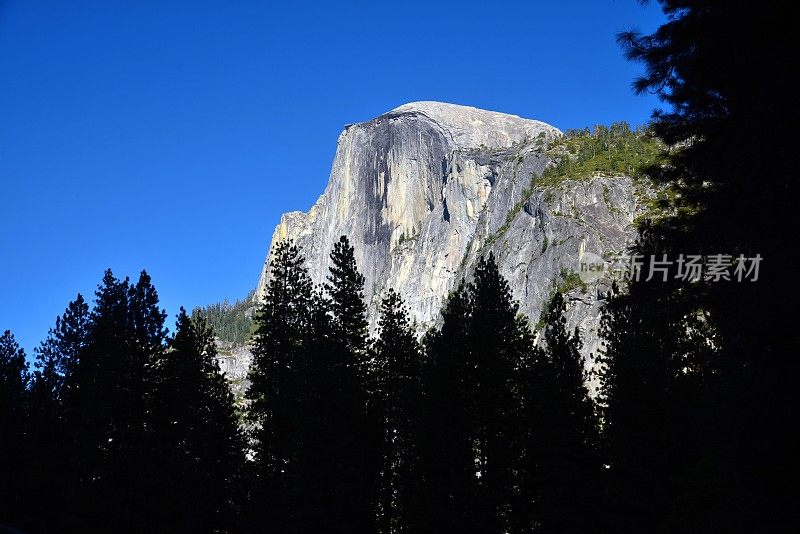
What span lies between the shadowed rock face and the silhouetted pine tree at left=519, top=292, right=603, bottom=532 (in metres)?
74.8

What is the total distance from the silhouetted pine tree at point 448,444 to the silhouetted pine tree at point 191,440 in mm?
8319

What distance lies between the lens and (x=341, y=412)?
24.3 meters

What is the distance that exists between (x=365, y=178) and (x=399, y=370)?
166317 millimetres

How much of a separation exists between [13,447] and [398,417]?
17.9m

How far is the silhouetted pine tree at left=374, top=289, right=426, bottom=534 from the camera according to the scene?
25.2 metres

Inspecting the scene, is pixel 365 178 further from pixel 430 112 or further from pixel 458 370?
pixel 458 370

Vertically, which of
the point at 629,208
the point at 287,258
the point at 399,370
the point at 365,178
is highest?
the point at 365,178

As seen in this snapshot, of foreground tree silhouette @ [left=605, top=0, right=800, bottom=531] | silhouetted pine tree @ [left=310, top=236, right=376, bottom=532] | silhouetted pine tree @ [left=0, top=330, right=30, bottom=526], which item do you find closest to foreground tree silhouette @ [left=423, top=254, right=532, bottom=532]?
silhouetted pine tree @ [left=310, top=236, right=376, bottom=532]

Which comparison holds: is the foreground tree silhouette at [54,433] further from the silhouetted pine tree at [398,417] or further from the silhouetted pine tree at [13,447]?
the silhouetted pine tree at [398,417]

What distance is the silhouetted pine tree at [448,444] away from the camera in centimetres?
2317

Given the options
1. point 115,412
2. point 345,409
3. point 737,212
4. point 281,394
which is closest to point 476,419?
point 345,409

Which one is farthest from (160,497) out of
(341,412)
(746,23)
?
(746,23)

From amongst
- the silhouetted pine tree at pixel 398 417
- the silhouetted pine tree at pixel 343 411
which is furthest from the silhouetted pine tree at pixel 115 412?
the silhouetted pine tree at pixel 398 417

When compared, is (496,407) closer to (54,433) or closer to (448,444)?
(448,444)
